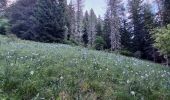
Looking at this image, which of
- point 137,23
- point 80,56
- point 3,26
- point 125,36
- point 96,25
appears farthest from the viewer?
point 96,25

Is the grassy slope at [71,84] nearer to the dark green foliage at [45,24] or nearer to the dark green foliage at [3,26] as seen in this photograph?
the dark green foliage at [45,24]

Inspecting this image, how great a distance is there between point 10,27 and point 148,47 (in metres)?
25.9

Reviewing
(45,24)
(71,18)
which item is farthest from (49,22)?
(71,18)

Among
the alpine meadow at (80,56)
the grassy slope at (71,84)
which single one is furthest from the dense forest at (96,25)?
the grassy slope at (71,84)

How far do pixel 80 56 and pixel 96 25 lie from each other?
6515 cm

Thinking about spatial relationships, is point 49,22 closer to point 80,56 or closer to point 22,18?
point 22,18

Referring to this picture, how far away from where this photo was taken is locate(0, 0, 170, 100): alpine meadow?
10.7 metres

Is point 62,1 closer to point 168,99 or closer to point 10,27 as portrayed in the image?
point 10,27

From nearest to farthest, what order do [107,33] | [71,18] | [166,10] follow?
[166,10]
[107,33]
[71,18]

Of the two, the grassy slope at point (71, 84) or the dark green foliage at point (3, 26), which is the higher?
the dark green foliage at point (3, 26)

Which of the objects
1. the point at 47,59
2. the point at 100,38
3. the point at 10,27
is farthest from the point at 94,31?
the point at 47,59

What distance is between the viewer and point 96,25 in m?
83.0

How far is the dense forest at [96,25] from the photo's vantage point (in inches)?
2035

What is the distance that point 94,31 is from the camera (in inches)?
3147
